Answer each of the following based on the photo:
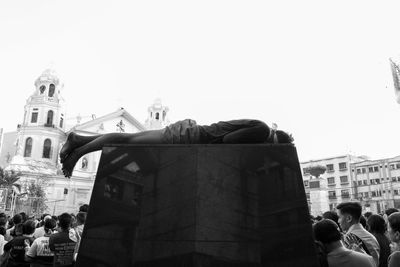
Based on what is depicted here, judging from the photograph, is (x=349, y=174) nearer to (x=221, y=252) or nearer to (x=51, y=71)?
(x=51, y=71)

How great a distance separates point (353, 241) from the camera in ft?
11.6

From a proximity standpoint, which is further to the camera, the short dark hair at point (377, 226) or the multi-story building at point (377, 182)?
the multi-story building at point (377, 182)

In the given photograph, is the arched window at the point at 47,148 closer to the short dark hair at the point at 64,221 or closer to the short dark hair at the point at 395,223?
the short dark hair at the point at 64,221

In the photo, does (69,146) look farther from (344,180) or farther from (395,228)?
(344,180)

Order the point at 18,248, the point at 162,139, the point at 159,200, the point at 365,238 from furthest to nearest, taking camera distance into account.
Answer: the point at 18,248
the point at 365,238
the point at 162,139
the point at 159,200

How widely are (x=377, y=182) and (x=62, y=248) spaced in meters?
55.4

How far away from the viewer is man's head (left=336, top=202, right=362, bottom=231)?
3.73m

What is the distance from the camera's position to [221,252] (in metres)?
2.30

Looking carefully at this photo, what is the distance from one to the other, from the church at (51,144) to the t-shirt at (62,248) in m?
34.8

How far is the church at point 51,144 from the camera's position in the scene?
3925cm

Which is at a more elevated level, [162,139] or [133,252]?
[162,139]

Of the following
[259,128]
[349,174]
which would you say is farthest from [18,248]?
[349,174]

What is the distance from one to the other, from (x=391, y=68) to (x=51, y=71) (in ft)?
134

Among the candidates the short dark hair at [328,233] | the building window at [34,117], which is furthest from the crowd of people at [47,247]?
the building window at [34,117]
